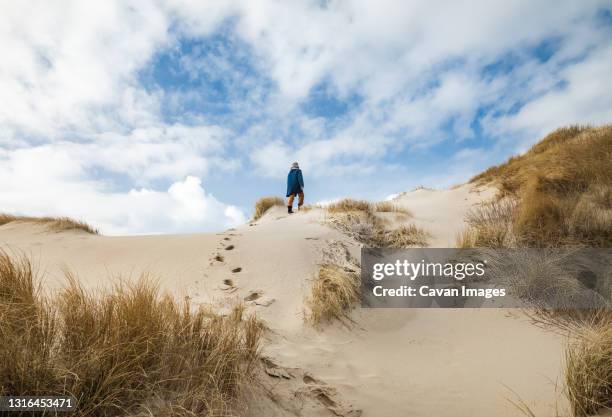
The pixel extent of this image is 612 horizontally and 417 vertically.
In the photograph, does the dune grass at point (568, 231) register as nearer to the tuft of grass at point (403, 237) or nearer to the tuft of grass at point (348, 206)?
the tuft of grass at point (403, 237)

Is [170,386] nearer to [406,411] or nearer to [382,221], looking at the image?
[406,411]

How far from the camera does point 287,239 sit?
7.43 meters

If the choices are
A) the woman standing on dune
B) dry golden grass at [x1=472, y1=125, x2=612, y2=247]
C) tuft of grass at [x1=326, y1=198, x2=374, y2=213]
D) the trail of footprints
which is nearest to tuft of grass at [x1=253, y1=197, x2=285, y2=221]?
the woman standing on dune

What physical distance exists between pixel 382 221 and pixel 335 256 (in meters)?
3.02

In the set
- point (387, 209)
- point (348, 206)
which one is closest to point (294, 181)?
point (348, 206)

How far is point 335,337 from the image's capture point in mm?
4422

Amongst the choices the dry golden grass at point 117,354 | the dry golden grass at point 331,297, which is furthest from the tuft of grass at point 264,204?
the dry golden grass at point 117,354

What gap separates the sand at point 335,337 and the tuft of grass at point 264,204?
6.44 m

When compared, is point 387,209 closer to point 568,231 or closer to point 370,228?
point 370,228

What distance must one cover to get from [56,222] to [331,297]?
8.49 metres

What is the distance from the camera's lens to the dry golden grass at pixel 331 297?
15.3ft

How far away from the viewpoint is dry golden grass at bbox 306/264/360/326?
15.3 feet

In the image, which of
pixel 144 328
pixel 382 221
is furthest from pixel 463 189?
pixel 144 328

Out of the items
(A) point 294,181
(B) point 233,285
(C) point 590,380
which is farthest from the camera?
(A) point 294,181
